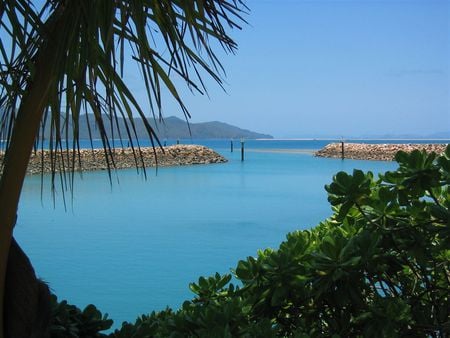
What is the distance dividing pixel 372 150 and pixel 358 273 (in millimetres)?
34534

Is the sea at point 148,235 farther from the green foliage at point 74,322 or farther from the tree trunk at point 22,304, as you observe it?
the tree trunk at point 22,304

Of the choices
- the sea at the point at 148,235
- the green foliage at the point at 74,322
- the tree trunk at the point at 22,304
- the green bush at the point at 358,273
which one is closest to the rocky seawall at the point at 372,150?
the sea at the point at 148,235

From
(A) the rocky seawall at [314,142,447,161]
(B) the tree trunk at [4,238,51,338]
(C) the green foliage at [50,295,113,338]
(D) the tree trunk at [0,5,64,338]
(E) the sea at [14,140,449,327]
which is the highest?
(D) the tree trunk at [0,5,64,338]

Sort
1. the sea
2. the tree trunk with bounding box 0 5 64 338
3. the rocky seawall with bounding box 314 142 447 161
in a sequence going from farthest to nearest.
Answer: the rocky seawall with bounding box 314 142 447 161 → the sea → the tree trunk with bounding box 0 5 64 338

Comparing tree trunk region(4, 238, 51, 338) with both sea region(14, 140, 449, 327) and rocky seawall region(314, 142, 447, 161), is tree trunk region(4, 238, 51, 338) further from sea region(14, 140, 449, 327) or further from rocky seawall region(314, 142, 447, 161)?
rocky seawall region(314, 142, 447, 161)

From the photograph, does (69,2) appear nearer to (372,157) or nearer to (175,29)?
(175,29)

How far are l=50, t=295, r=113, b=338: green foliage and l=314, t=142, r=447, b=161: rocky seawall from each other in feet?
103

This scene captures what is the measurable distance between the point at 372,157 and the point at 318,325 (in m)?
33.4

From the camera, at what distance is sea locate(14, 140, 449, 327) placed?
6.39 metres

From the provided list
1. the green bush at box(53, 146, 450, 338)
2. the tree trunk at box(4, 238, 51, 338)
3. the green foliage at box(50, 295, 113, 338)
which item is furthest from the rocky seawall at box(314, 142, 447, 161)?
the tree trunk at box(4, 238, 51, 338)

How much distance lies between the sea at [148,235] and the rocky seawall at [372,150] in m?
18.1

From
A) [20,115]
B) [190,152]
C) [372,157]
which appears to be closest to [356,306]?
[20,115]

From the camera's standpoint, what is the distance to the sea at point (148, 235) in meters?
6.39

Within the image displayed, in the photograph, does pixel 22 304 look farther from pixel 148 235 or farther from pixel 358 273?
pixel 148 235
